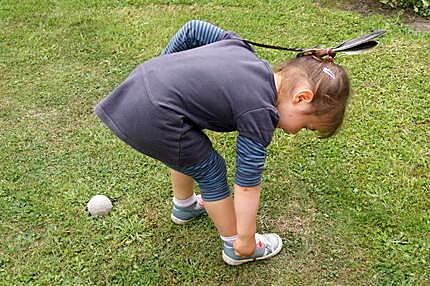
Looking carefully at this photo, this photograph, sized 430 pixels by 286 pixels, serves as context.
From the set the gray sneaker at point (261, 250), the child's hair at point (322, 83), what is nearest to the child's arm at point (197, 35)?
the child's hair at point (322, 83)

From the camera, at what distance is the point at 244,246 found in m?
2.26

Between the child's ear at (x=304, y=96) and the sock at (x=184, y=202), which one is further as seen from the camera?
the sock at (x=184, y=202)

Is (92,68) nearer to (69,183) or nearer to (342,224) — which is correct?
(69,183)

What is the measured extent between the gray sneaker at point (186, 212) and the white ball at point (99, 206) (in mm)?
296

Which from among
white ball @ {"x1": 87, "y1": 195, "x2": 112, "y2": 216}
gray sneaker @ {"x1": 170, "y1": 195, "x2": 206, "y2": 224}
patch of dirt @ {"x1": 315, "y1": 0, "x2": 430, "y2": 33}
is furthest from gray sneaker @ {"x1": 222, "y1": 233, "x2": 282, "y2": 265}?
patch of dirt @ {"x1": 315, "y1": 0, "x2": 430, "y2": 33}

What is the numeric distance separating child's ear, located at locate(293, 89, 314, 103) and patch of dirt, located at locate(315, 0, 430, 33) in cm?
239

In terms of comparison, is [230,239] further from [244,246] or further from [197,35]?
[197,35]

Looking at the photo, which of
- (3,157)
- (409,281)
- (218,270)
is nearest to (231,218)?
(218,270)

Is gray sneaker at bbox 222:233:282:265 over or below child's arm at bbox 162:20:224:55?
below

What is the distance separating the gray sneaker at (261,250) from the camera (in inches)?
95.3

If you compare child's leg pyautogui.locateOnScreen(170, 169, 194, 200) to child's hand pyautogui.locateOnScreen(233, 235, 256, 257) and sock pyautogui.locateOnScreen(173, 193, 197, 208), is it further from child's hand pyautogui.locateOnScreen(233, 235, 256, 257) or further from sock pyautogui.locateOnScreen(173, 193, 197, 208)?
child's hand pyautogui.locateOnScreen(233, 235, 256, 257)

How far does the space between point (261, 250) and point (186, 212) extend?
15.0 inches

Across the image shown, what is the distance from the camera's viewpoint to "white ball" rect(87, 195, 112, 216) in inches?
106

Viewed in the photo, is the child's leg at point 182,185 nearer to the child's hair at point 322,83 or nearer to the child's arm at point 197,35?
the child's arm at point 197,35
